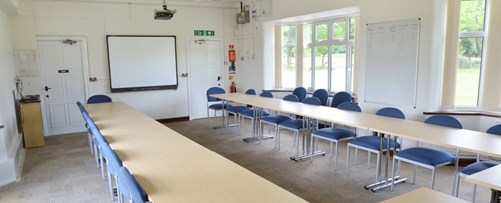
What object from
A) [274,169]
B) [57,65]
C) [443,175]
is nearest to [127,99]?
[57,65]

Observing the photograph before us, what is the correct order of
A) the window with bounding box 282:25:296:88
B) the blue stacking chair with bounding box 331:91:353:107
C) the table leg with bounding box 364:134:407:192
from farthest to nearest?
the window with bounding box 282:25:296:88 < the blue stacking chair with bounding box 331:91:353:107 < the table leg with bounding box 364:134:407:192

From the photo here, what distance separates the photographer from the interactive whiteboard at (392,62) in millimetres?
4906

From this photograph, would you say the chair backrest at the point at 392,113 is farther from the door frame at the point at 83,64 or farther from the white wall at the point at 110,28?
the door frame at the point at 83,64

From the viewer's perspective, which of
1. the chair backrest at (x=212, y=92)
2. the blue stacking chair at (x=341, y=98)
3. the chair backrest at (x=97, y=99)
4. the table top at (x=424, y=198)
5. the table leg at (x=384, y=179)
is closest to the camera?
the table top at (x=424, y=198)

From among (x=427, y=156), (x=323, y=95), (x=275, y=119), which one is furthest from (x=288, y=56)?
(x=427, y=156)

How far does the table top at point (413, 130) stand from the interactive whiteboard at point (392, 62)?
94cm

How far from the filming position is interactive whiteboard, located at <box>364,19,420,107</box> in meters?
4.91

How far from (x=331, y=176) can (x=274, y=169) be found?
2.59 ft

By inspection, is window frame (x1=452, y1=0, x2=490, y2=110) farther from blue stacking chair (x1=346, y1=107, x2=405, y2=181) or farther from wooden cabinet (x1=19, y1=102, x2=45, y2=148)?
wooden cabinet (x1=19, y1=102, x2=45, y2=148)

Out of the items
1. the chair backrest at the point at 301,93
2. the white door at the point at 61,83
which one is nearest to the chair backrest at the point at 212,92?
the chair backrest at the point at 301,93

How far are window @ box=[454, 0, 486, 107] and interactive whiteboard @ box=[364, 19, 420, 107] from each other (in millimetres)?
606

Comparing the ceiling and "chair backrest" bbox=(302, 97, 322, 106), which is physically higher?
the ceiling

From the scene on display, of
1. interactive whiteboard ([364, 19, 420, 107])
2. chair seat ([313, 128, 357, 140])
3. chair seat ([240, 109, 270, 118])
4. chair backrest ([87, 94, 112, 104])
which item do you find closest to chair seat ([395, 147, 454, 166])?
chair seat ([313, 128, 357, 140])

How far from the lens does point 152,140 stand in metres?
3.47
